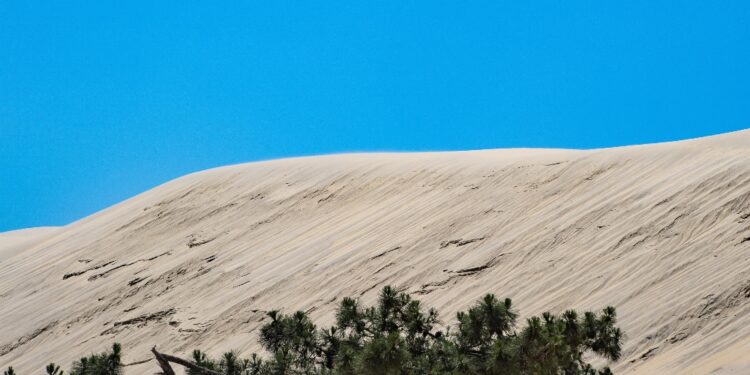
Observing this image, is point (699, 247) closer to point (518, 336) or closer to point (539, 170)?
point (539, 170)

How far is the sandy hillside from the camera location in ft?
53.7

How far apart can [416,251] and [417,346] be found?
10.4m

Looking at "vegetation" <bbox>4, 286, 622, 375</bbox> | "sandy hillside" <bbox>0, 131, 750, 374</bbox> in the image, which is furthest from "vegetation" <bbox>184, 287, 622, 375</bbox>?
"sandy hillside" <bbox>0, 131, 750, 374</bbox>

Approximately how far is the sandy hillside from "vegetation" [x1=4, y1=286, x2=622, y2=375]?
11.9 feet

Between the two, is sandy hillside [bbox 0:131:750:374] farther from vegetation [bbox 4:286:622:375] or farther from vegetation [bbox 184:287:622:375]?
vegetation [bbox 4:286:622:375]

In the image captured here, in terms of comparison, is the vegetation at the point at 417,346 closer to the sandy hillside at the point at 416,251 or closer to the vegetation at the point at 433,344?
the vegetation at the point at 433,344

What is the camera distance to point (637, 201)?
19.6 metres

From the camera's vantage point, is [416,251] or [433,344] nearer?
[433,344]

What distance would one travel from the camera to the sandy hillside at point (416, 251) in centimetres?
1636

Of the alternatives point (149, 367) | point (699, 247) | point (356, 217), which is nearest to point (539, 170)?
point (356, 217)

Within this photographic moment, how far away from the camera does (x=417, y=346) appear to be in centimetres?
1060

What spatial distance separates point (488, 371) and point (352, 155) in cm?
2151

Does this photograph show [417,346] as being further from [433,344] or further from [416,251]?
[416,251]

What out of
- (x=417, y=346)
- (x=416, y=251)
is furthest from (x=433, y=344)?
(x=416, y=251)
